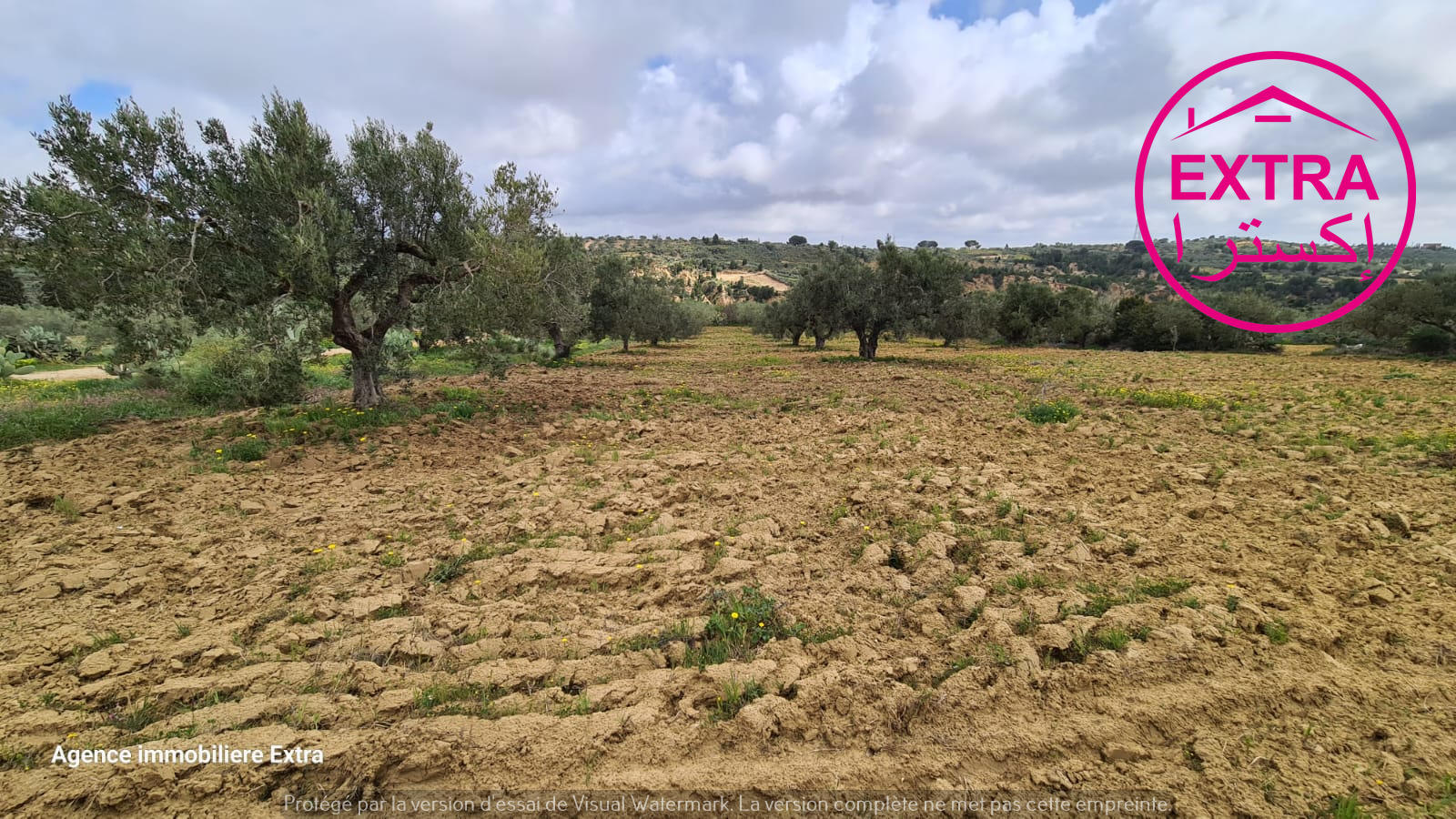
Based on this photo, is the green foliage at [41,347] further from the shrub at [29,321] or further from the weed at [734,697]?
the weed at [734,697]

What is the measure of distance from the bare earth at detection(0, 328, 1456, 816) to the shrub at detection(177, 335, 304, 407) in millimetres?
1565

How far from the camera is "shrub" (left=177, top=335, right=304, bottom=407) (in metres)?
9.45

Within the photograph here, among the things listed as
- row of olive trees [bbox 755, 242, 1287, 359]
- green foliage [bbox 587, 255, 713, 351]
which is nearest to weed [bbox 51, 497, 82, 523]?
green foliage [bbox 587, 255, 713, 351]

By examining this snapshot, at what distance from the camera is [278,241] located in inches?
352

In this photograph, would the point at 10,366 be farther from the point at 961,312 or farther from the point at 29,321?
the point at 961,312

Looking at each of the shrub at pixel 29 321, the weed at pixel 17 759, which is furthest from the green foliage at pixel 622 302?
the shrub at pixel 29 321

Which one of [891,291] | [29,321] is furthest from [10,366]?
[891,291]

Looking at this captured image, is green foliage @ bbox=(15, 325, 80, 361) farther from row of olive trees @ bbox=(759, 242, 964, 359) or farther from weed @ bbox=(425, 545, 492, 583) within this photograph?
row of olive trees @ bbox=(759, 242, 964, 359)

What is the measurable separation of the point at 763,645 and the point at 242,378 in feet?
40.2

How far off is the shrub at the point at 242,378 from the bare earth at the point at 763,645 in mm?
1565

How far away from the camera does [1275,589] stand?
169 inches

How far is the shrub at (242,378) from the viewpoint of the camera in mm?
9445

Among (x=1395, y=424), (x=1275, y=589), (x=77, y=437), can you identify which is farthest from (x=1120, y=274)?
(x=77, y=437)

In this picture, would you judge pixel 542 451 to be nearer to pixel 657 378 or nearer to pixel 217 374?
pixel 217 374
